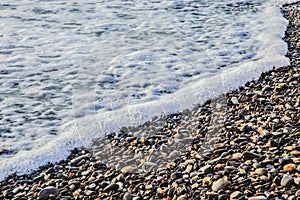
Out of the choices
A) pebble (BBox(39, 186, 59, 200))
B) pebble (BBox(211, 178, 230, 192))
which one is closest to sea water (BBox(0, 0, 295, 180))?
pebble (BBox(39, 186, 59, 200))

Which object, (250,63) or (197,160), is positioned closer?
(197,160)

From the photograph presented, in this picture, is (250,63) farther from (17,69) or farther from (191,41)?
(17,69)

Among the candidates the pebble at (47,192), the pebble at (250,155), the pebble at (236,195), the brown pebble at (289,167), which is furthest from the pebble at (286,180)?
the pebble at (47,192)

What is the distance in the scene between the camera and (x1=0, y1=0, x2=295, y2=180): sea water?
4.30 m

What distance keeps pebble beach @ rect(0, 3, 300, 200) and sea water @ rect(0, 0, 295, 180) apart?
29 centimetres

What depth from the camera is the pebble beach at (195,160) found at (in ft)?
9.25

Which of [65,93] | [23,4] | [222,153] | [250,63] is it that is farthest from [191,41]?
[23,4]

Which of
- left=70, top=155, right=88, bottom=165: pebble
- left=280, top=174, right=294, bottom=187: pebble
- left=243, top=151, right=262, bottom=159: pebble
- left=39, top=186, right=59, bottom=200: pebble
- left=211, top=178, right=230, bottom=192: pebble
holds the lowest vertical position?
left=39, top=186, right=59, bottom=200: pebble

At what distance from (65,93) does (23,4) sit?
6.03 metres

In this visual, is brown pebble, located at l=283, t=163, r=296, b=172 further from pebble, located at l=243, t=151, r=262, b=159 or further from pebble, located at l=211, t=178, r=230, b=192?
pebble, located at l=211, t=178, r=230, b=192

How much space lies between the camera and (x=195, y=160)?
10.8ft

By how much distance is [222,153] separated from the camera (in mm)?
3295

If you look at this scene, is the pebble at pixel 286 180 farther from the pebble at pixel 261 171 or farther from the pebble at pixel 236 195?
the pebble at pixel 236 195

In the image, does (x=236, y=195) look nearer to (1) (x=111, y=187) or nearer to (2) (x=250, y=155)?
(2) (x=250, y=155)
